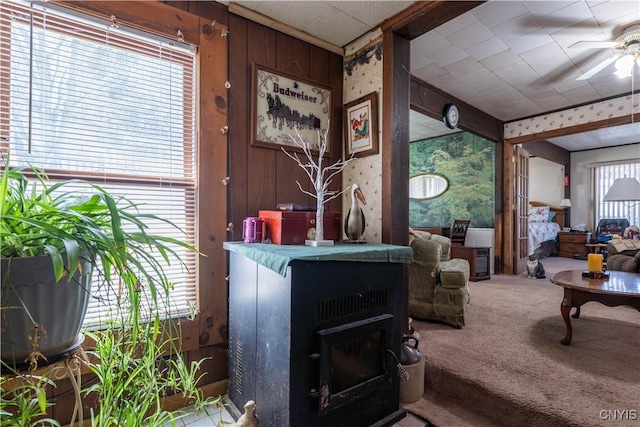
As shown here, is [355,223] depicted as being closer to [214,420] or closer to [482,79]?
[214,420]

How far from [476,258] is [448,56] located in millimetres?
2808

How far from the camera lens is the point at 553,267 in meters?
5.69

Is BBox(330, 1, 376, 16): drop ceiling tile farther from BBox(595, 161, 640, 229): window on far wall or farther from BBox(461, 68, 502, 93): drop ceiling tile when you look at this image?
BBox(595, 161, 640, 229): window on far wall

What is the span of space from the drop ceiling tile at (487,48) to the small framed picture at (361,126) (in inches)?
52.9

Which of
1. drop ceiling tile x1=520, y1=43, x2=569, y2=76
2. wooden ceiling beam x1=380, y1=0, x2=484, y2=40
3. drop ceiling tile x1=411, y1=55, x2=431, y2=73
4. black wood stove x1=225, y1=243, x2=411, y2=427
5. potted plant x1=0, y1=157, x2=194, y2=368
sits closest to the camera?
potted plant x1=0, y1=157, x2=194, y2=368

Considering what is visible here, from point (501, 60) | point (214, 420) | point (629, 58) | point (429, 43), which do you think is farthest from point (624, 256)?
point (214, 420)

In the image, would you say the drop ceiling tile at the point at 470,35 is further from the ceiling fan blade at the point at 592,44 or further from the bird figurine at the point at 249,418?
the bird figurine at the point at 249,418

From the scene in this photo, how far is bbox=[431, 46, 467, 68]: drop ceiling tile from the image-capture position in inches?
108

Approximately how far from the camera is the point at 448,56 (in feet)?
9.38

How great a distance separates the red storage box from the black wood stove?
18cm

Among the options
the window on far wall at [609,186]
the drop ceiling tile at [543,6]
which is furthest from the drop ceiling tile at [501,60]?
the window on far wall at [609,186]

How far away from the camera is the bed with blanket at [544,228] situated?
6290mm

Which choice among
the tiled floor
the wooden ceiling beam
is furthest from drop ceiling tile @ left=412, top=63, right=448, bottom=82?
the tiled floor

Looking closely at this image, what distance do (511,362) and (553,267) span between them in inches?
191
